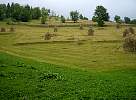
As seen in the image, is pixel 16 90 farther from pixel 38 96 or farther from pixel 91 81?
pixel 91 81

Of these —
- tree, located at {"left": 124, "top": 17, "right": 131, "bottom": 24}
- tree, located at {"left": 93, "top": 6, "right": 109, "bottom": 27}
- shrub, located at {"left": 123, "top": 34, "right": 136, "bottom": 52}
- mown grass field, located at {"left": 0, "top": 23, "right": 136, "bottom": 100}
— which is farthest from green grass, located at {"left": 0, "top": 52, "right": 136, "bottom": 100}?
tree, located at {"left": 124, "top": 17, "right": 131, "bottom": 24}

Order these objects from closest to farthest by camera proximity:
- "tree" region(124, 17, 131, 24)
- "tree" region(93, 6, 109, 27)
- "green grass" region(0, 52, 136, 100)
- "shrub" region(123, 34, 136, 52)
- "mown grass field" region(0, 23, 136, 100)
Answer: "green grass" region(0, 52, 136, 100), "mown grass field" region(0, 23, 136, 100), "shrub" region(123, 34, 136, 52), "tree" region(93, 6, 109, 27), "tree" region(124, 17, 131, 24)

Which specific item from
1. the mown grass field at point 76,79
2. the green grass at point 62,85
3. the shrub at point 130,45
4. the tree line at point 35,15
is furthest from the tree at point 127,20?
the green grass at point 62,85

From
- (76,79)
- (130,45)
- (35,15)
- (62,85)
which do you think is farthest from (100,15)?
(62,85)

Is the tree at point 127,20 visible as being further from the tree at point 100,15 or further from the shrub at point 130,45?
the shrub at point 130,45

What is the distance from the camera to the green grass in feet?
90.9

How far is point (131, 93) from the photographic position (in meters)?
28.9

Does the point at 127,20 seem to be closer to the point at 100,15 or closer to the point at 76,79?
the point at 100,15

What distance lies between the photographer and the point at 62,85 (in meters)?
32.2

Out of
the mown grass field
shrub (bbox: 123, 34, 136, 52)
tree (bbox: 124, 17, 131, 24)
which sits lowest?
the mown grass field

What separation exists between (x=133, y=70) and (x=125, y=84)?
1204cm

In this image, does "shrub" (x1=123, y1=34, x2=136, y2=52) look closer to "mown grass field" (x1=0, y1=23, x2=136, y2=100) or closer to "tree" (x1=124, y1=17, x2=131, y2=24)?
"mown grass field" (x1=0, y1=23, x2=136, y2=100)

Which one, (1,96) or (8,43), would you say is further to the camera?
(8,43)

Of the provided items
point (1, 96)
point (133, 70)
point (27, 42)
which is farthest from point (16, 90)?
point (27, 42)
